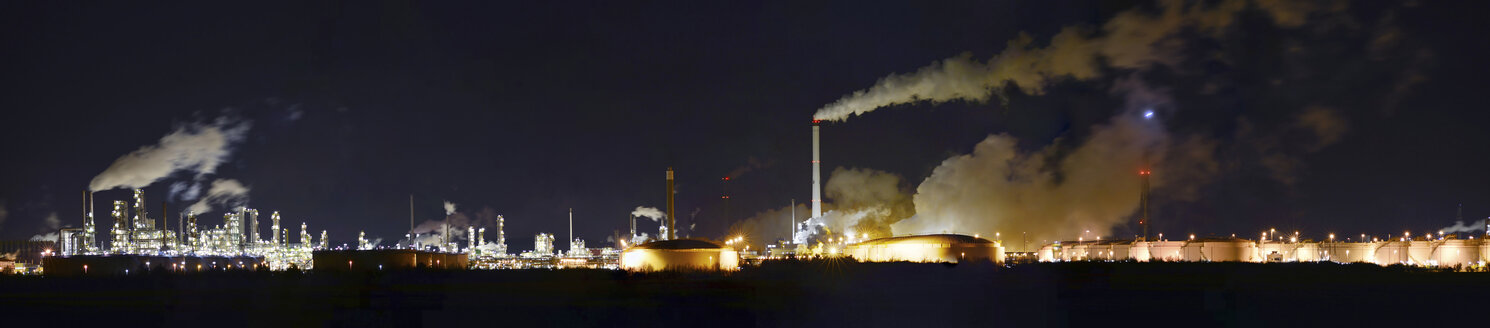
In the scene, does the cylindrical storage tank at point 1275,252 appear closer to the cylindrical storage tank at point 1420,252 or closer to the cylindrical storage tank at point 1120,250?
the cylindrical storage tank at point 1420,252

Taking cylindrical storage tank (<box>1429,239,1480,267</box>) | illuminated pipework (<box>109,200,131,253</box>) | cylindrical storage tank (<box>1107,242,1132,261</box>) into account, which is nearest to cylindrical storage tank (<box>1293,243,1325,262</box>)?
cylindrical storage tank (<box>1429,239,1480,267</box>)

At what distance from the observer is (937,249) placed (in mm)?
71750

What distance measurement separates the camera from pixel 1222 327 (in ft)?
107

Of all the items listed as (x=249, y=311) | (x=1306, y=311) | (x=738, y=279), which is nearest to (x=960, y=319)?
(x=1306, y=311)

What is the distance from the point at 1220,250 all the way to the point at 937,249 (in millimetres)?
27736

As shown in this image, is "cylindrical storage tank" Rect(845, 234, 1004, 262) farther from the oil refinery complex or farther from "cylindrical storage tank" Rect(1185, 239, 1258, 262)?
"cylindrical storage tank" Rect(1185, 239, 1258, 262)

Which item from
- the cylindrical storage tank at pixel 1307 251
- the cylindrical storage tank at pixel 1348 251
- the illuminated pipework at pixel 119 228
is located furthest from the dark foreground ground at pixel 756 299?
the illuminated pipework at pixel 119 228

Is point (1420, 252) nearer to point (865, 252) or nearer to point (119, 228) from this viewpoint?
point (865, 252)

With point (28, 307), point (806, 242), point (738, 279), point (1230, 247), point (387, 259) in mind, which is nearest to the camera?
point (28, 307)

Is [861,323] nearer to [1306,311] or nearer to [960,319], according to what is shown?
[960,319]

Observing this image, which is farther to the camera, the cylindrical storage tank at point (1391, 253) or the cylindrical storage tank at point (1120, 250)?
the cylindrical storage tank at point (1120, 250)

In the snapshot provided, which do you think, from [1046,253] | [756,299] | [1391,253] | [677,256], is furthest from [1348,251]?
[756,299]

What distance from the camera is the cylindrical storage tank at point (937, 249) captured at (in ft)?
233

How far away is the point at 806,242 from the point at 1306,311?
8369 cm
